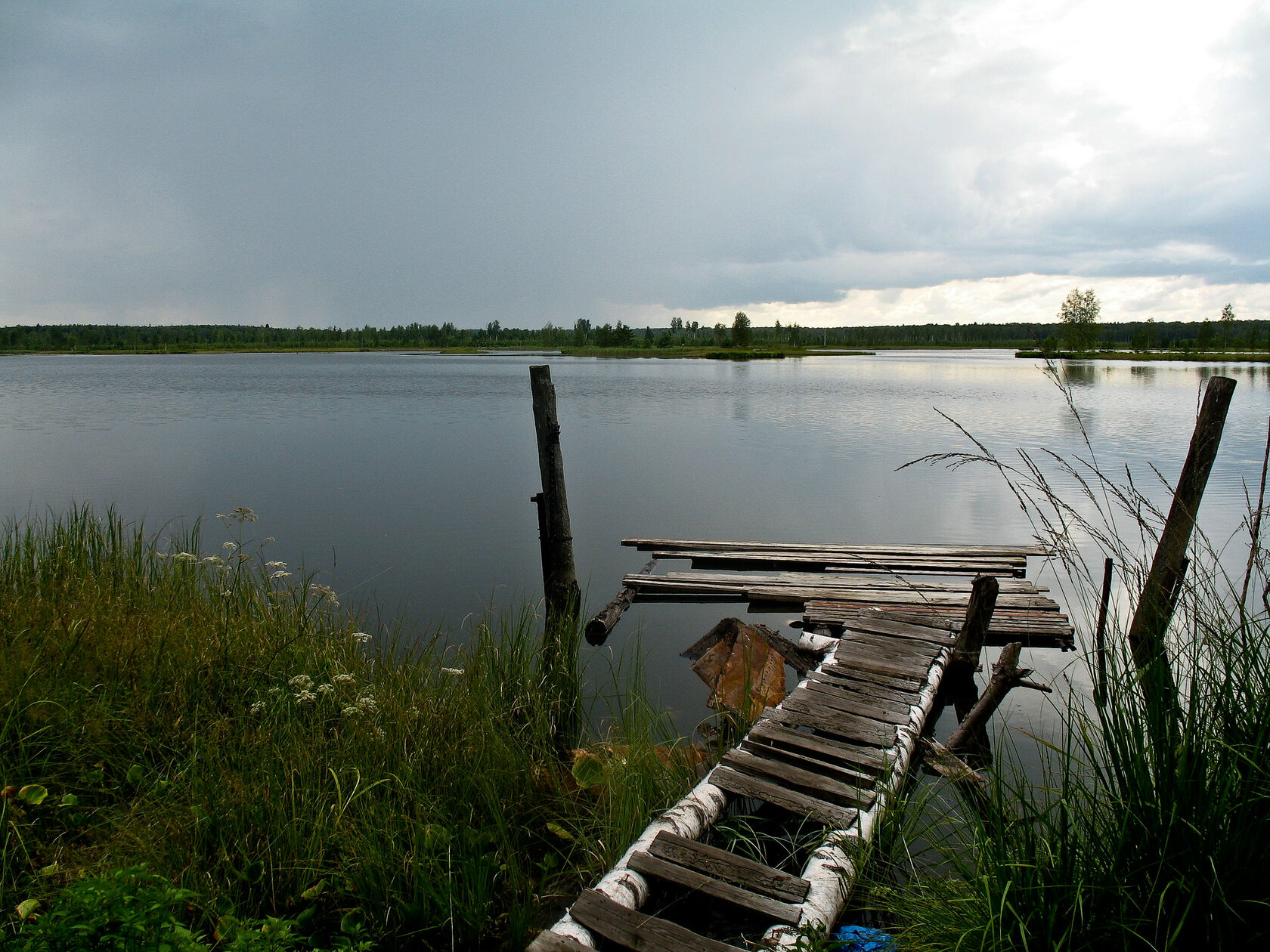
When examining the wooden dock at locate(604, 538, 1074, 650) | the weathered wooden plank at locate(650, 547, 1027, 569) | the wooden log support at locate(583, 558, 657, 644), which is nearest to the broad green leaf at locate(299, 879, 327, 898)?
the wooden log support at locate(583, 558, 657, 644)

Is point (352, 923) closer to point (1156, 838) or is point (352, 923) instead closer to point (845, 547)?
point (1156, 838)

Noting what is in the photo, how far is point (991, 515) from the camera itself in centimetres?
1258

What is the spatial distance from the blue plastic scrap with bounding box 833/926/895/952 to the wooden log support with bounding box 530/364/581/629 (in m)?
3.36

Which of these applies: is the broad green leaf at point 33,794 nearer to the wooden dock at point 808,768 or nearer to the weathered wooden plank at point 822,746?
the wooden dock at point 808,768

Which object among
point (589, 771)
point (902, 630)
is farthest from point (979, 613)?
point (589, 771)

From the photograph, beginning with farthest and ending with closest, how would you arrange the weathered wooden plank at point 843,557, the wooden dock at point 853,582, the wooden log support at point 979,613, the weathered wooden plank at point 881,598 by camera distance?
the weathered wooden plank at point 843,557 < the weathered wooden plank at point 881,598 < the wooden dock at point 853,582 < the wooden log support at point 979,613

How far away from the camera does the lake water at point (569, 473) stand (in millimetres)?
9203

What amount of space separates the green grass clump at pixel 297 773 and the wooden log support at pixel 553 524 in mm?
811

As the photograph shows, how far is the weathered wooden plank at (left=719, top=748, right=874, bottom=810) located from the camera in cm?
359

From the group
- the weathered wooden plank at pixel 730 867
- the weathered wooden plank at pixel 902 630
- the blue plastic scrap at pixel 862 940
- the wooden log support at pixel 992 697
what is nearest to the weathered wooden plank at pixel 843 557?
the weathered wooden plank at pixel 902 630

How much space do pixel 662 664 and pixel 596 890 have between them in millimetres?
4062

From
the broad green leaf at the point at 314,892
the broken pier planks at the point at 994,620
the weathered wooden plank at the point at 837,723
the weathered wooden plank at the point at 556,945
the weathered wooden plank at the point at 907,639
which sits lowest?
the broken pier planks at the point at 994,620

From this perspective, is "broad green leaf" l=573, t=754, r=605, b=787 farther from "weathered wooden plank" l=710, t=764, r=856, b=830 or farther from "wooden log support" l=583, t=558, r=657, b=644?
"wooden log support" l=583, t=558, r=657, b=644

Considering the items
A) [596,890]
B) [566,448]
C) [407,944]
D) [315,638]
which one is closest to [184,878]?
[407,944]
